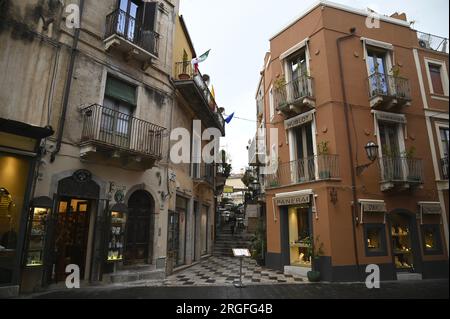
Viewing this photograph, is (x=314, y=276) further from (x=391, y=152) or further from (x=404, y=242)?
(x=391, y=152)

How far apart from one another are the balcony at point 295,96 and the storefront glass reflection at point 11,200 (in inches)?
376

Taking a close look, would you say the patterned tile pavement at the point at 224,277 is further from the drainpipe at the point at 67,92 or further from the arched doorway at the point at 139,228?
the drainpipe at the point at 67,92

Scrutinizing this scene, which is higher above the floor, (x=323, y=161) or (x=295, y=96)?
(x=295, y=96)

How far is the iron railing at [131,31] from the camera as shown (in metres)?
9.84

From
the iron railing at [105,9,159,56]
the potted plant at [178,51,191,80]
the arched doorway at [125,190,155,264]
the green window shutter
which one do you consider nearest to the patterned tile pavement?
the arched doorway at [125,190,155,264]

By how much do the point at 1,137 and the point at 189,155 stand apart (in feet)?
25.8

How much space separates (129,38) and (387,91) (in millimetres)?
9951

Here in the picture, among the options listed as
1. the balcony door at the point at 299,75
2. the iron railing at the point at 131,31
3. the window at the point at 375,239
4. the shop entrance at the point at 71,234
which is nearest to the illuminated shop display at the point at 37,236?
the shop entrance at the point at 71,234

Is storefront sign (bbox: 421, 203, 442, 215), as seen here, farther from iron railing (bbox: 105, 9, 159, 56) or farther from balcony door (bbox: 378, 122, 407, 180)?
iron railing (bbox: 105, 9, 159, 56)

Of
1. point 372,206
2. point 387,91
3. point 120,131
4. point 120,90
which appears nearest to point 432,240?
point 372,206

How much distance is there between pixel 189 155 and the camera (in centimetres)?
1391

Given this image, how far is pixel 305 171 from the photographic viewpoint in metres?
11.5
